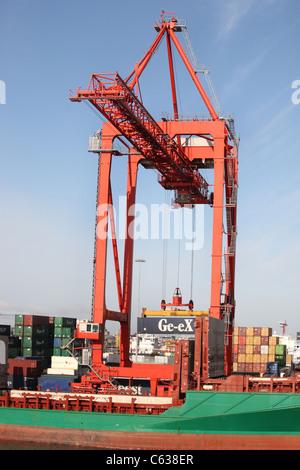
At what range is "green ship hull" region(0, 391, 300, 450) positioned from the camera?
856 inches

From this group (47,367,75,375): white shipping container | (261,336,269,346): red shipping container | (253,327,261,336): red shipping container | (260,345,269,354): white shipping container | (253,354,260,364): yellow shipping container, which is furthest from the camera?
(253,327,261,336): red shipping container

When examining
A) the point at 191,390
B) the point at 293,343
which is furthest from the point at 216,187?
the point at 293,343

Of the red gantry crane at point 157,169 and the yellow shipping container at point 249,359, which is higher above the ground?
the red gantry crane at point 157,169

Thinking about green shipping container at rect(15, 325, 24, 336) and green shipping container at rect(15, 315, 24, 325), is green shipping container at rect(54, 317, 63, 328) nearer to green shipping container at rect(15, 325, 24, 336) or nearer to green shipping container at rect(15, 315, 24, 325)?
green shipping container at rect(15, 315, 24, 325)

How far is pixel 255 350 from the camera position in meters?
58.3

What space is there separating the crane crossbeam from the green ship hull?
14.1 metres

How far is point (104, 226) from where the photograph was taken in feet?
105

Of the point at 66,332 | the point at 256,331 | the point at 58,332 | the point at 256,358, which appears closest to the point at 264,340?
the point at 256,331

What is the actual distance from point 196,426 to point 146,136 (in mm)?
15533

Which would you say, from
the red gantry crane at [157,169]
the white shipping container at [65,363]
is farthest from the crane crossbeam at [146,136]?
the white shipping container at [65,363]

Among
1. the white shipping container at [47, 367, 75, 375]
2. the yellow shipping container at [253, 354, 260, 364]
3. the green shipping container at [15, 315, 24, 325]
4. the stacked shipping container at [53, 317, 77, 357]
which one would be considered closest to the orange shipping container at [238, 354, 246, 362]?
the yellow shipping container at [253, 354, 260, 364]

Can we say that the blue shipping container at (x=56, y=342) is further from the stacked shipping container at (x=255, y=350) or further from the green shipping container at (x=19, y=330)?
the stacked shipping container at (x=255, y=350)

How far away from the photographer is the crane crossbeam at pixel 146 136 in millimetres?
26938
